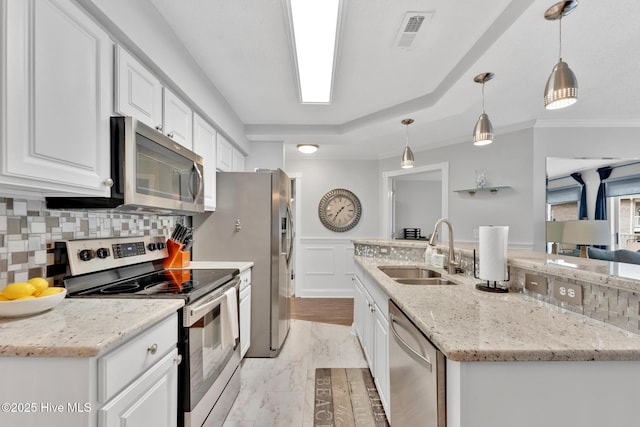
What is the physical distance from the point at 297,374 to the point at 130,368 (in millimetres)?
1702

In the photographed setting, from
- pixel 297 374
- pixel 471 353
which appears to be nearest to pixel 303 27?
pixel 471 353

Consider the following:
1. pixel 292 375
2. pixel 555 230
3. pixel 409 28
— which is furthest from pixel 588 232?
pixel 292 375

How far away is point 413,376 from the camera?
120 cm

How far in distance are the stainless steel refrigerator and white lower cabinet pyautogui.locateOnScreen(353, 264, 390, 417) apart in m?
0.83

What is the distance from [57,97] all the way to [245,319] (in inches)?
80.1

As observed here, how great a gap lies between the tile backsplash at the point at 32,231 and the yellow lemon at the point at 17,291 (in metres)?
0.25

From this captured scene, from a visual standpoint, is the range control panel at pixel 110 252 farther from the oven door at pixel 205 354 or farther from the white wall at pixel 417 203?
the white wall at pixel 417 203

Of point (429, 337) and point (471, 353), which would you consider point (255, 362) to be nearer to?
point (429, 337)

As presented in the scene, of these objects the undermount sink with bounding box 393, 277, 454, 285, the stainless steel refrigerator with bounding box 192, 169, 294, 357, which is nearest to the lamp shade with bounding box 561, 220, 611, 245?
the undermount sink with bounding box 393, 277, 454, 285

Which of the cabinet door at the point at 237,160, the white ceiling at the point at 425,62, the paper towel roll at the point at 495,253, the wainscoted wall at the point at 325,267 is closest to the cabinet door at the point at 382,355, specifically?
the paper towel roll at the point at 495,253

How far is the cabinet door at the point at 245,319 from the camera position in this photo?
2.47m

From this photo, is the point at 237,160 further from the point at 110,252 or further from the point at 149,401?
the point at 149,401

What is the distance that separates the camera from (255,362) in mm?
2666

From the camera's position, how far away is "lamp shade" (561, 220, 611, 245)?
3.04 meters
